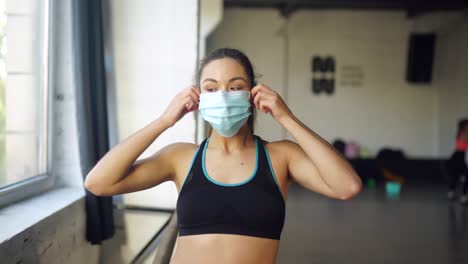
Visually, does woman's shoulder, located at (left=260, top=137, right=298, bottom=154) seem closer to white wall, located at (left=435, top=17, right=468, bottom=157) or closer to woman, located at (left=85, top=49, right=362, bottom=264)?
woman, located at (left=85, top=49, right=362, bottom=264)

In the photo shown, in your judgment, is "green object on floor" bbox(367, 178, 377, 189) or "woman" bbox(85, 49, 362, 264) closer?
"woman" bbox(85, 49, 362, 264)

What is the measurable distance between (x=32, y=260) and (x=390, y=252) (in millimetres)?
2983

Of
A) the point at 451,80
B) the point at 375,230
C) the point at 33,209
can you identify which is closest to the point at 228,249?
the point at 33,209

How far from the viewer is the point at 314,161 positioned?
1.25 m

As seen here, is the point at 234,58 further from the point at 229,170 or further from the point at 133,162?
the point at 133,162

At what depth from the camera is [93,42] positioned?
2.05m

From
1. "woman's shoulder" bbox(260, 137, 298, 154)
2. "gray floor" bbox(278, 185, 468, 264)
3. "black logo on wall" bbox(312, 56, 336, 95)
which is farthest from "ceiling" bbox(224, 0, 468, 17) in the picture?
"woman's shoulder" bbox(260, 137, 298, 154)

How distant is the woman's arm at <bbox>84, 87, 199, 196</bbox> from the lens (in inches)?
50.8

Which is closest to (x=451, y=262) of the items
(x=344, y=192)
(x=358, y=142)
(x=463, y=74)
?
(x=344, y=192)

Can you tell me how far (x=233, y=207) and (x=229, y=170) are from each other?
0.45 feet

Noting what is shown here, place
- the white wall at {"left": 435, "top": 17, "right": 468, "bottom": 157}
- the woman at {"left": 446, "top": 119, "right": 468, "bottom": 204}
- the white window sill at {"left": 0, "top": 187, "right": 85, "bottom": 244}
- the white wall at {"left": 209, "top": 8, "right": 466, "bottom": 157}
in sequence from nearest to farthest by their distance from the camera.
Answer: the white window sill at {"left": 0, "top": 187, "right": 85, "bottom": 244} → the woman at {"left": 446, "top": 119, "right": 468, "bottom": 204} → the white wall at {"left": 435, "top": 17, "right": 468, "bottom": 157} → the white wall at {"left": 209, "top": 8, "right": 466, "bottom": 157}

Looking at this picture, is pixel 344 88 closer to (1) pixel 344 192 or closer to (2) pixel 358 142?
(2) pixel 358 142

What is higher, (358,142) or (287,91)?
(287,91)

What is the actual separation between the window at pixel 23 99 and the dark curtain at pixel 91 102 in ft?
0.74
